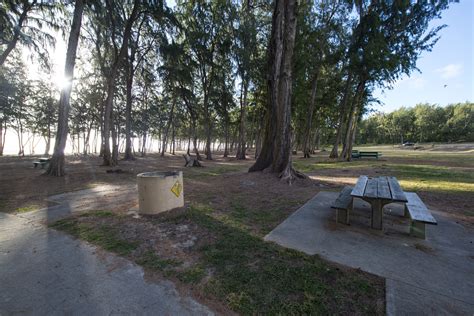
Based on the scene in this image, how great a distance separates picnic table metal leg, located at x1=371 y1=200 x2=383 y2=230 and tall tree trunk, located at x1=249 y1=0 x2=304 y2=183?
3.84 meters

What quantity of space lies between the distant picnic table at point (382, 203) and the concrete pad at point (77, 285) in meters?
2.84

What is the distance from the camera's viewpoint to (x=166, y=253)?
279cm

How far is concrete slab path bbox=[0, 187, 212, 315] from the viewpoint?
6.20 feet

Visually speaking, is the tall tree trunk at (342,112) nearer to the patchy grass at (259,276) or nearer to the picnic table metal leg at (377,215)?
the picnic table metal leg at (377,215)

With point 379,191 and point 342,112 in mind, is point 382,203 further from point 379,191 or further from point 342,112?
point 342,112

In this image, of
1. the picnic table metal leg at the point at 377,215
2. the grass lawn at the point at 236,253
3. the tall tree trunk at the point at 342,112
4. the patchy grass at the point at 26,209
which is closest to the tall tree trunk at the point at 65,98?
the grass lawn at the point at 236,253

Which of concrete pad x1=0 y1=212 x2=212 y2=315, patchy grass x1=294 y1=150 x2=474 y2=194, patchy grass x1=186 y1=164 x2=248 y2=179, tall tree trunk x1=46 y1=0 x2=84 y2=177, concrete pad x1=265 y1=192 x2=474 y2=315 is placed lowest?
concrete pad x1=0 y1=212 x2=212 y2=315

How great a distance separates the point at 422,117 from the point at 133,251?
81.8m

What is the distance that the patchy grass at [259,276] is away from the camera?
6.13ft

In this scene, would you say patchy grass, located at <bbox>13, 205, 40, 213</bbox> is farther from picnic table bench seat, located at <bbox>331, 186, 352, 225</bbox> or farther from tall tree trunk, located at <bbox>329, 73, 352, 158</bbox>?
tall tree trunk, located at <bbox>329, 73, 352, 158</bbox>

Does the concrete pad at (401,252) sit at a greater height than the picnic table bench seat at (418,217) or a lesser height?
lesser

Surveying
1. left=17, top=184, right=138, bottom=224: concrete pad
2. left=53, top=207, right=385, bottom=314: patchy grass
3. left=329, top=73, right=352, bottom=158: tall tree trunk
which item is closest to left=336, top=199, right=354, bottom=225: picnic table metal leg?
left=53, top=207, right=385, bottom=314: patchy grass

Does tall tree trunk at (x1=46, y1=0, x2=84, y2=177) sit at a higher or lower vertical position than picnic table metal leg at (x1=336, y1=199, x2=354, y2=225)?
higher

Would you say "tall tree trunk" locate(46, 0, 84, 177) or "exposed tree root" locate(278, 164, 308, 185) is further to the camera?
"tall tree trunk" locate(46, 0, 84, 177)
